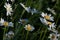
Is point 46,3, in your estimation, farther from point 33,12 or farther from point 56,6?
point 33,12

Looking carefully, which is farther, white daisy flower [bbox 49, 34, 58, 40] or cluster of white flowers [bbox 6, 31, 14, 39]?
white daisy flower [bbox 49, 34, 58, 40]

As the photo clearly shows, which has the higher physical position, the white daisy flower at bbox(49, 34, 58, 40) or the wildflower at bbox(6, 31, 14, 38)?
the wildflower at bbox(6, 31, 14, 38)

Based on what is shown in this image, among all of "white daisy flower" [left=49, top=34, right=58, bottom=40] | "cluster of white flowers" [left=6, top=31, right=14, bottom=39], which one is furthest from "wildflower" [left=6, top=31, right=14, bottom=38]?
"white daisy flower" [left=49, top=34, right=58, bottom=40]

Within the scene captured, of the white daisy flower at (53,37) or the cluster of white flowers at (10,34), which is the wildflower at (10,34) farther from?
the white daisy flower at (53,37)

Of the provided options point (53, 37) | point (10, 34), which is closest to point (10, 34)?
point (10, 34)

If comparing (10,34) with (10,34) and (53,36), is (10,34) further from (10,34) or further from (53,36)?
(53,36)

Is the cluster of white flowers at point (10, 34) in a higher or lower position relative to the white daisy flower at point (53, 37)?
higher

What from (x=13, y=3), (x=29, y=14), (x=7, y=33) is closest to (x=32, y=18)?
(x=29, y=14)

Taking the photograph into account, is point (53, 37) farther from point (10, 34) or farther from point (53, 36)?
point (10, 34)

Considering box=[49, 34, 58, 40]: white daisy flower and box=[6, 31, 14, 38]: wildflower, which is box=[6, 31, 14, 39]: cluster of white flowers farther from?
box=[49, 34, 58, 40]: white daisy flower

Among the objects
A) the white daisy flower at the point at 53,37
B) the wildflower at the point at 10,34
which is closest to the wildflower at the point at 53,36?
the white daisy flower at the point at 53,37

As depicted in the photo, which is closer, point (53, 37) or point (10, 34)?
point (10, 34)
